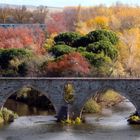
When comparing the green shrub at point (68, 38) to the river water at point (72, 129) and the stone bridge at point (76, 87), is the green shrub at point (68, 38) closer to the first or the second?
the river water at point (72, 129)

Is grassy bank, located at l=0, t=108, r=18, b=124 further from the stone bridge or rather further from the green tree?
the green tree

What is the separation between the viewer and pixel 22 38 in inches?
3930

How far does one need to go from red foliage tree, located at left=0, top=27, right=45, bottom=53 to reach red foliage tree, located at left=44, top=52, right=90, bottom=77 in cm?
1862

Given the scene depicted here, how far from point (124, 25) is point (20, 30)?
1840 centimetres

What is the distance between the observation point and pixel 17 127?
58.2 m

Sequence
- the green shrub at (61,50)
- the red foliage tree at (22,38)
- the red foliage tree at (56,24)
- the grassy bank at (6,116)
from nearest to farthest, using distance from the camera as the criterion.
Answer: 1. the grassy bank at (6,116)
2. the green shrub at (61,50)
3. the red foliage tree at (22,38)
4. the red foliage tree at (56,24)

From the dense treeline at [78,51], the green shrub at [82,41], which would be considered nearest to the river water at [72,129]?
the dense treeline at [78,51]

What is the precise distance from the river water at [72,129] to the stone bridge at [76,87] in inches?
83.8

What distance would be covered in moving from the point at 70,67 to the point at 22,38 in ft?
106

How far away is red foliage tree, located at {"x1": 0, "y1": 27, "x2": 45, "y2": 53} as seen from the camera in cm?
9338

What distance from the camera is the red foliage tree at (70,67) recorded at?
2709 inches

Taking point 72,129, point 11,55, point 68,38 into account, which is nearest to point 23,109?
point 11,55

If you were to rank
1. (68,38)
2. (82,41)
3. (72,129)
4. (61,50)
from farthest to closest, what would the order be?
(68,38) < (82,41) < (61,50) < (72,129)

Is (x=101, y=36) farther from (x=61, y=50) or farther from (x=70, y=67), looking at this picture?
(x=70, y=67)
